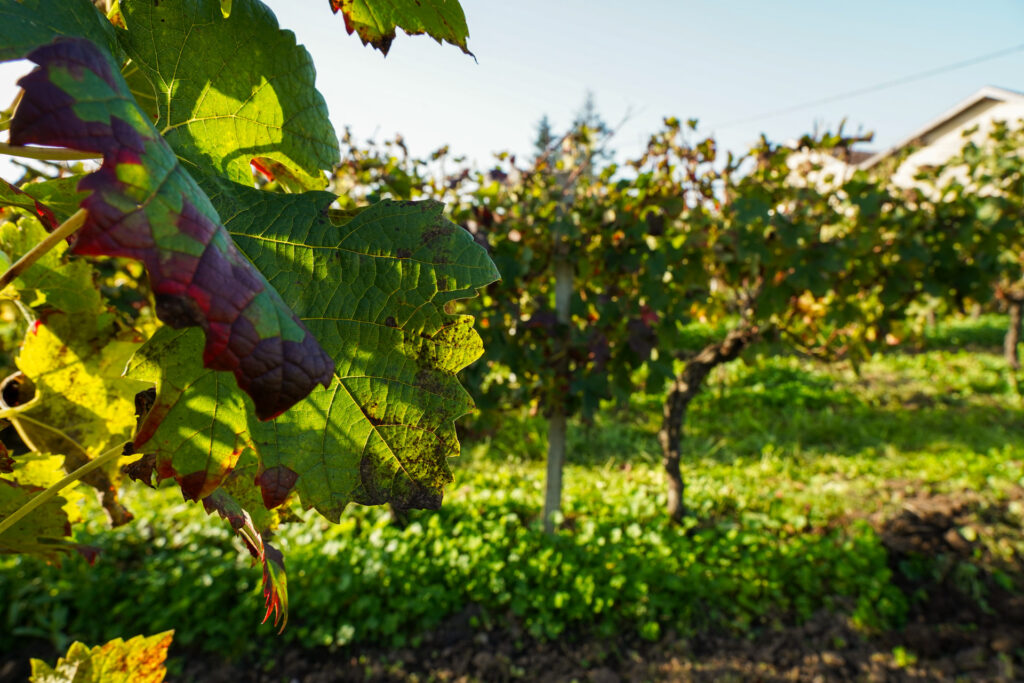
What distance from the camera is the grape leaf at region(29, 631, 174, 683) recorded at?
58 centimetres

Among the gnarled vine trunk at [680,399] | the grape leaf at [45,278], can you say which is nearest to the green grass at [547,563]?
the gnarled vine trunk at [680,399]

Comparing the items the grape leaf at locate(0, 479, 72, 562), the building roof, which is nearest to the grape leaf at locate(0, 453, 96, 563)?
the grape leaf at locate(0, 479, 72, 562)

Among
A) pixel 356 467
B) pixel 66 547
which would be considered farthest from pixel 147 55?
pixel 66 547

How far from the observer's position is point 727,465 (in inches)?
235

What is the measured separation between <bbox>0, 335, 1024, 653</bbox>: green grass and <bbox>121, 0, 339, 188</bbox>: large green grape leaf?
3410mm

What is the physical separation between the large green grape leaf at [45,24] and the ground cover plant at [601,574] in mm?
3408

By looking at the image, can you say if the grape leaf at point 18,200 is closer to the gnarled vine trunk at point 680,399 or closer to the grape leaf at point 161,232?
the grape leaf at point 161,232

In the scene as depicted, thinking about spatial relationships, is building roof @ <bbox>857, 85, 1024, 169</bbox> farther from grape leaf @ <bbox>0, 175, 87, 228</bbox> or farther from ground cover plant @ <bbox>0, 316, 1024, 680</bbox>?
grape leaf @ <bbox>0, 175, 87, 228</bbox>

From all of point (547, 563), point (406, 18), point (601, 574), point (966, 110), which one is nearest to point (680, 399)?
point (601, 574)

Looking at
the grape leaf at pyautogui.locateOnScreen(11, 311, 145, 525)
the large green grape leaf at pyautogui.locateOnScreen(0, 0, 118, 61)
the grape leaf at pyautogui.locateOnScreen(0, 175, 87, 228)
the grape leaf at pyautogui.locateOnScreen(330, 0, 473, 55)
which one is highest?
the grape leaf at pyautogui.locateOnScreen(330, 0, 473, 55)

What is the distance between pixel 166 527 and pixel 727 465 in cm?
473

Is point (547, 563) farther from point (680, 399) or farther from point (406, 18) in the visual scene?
point (406, 18)

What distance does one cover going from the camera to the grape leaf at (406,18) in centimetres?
54

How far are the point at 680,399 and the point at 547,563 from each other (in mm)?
1600
